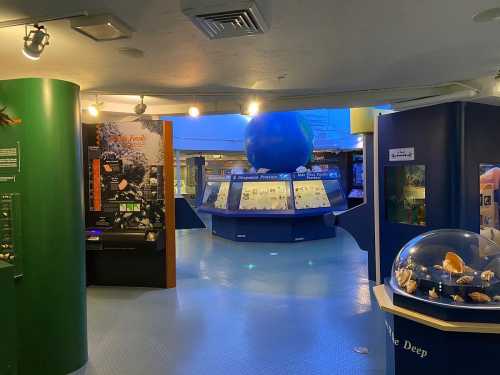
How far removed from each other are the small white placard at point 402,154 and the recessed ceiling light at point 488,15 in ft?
6.85

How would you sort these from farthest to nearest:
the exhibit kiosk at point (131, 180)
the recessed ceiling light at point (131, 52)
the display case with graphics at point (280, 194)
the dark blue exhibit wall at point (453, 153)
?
the display case with graphics at point (280, 194) < the exhibit kiosk at point (131, 180) < the dark blue exhibit wall at point (453, 153) < the recessed ceiling light at point (131, 52)

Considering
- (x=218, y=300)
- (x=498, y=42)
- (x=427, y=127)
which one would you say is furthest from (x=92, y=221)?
(x=498, y=42)

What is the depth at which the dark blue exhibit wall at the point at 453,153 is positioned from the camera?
14.9 feet

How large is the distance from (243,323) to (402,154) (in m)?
2.81

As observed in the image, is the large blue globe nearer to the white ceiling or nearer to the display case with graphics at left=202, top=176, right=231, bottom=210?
the display case with graphics at left=202, top=176, right=231, bottom=210

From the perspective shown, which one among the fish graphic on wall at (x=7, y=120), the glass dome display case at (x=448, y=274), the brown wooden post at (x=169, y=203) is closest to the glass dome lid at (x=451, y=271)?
the glass dome display case at (x=448, y=274)

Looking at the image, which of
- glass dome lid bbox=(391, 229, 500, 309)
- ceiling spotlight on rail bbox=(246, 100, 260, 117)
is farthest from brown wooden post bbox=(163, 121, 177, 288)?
glass dome lid bbox=(391, 229, 500, 309)

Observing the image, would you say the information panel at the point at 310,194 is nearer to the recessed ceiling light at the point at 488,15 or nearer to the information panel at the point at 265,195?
the information panel at the point at 265,195

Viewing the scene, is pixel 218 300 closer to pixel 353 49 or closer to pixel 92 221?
pixel 92 221

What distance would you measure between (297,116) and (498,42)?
6333mm

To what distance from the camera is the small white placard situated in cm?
498

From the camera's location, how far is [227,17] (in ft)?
8.80

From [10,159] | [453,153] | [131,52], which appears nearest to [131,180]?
[131,52]

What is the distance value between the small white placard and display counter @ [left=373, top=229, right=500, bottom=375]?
2.15 metres
